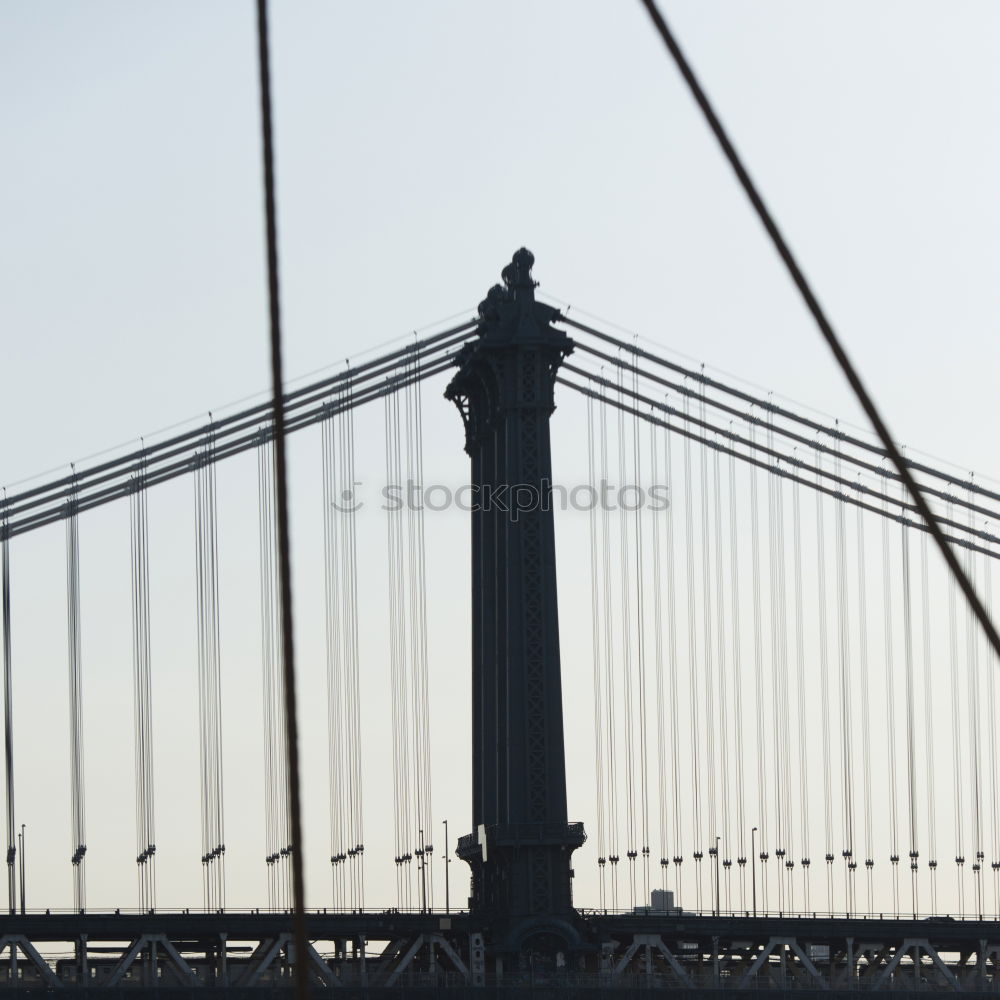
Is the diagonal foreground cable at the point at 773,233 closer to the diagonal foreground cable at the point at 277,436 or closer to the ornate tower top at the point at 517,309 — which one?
the diagonal foreground cable at the point at 277,436

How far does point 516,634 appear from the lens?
71.0 metres

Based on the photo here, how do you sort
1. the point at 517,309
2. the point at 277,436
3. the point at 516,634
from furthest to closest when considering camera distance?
the point at 517,309, the point at 516,634, the point at 277,436

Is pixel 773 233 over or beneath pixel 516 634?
beneath

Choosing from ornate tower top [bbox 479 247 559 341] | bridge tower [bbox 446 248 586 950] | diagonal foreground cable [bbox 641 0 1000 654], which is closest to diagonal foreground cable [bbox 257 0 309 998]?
diagonal foreground cable [bbox 641 0 1000 654]

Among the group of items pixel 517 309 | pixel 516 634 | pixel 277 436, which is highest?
pixel 517 309

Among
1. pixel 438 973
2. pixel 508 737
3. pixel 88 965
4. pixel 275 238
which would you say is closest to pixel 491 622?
pixel 508 737

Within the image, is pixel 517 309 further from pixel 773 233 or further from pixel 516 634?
pixel 773 233

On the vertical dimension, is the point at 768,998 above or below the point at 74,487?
below

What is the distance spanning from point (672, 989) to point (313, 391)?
944 inches

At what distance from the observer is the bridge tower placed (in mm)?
69875

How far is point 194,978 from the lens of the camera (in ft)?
249

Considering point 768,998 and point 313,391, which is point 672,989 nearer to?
point 768,998

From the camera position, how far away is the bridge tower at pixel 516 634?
6988 cm

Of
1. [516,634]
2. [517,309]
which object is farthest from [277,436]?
[517,309]
